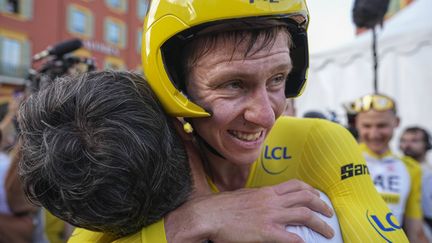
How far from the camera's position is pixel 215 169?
1.32 metres

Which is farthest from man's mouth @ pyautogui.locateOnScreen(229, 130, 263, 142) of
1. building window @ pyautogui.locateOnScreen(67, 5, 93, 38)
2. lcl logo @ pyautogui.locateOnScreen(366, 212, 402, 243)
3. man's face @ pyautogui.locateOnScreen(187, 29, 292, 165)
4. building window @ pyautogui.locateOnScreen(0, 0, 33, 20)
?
building window @ pyautogui.locateOnScreen(67, 5, 93, 38)

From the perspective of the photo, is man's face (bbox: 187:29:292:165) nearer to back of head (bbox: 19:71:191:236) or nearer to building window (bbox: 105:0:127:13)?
back of head (bbox: 19:71:191:236)

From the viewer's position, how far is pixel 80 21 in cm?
2278

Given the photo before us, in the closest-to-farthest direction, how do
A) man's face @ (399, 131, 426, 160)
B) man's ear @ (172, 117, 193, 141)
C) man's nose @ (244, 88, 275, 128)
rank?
man's nose @ (244, 88, 275, 128) < man's ear @ (172, 117, 193, 141) < man's face @ (399, 131, 426, 160)

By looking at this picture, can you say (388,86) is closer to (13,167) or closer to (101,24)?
(13,167)

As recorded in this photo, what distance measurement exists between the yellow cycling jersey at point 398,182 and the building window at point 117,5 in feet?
80.4

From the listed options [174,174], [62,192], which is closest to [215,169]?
[174,174]

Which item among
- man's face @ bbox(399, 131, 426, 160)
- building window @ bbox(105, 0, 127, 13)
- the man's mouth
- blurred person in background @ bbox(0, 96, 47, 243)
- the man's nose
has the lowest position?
blurred person in background @ bbox(0, 96, 47, 243)

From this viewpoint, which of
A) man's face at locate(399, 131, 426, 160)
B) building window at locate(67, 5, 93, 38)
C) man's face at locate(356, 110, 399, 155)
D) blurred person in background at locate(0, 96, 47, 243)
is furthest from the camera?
building window at locate(67, 5, 93, 38)

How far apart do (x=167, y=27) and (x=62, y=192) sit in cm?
50

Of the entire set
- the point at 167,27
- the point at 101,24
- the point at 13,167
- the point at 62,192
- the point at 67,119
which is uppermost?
the point at 101,24

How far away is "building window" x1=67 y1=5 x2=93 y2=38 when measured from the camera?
22.0 m

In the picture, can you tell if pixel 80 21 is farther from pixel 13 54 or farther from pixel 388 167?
pixel 388 167

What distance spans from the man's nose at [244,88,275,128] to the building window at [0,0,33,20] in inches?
861
